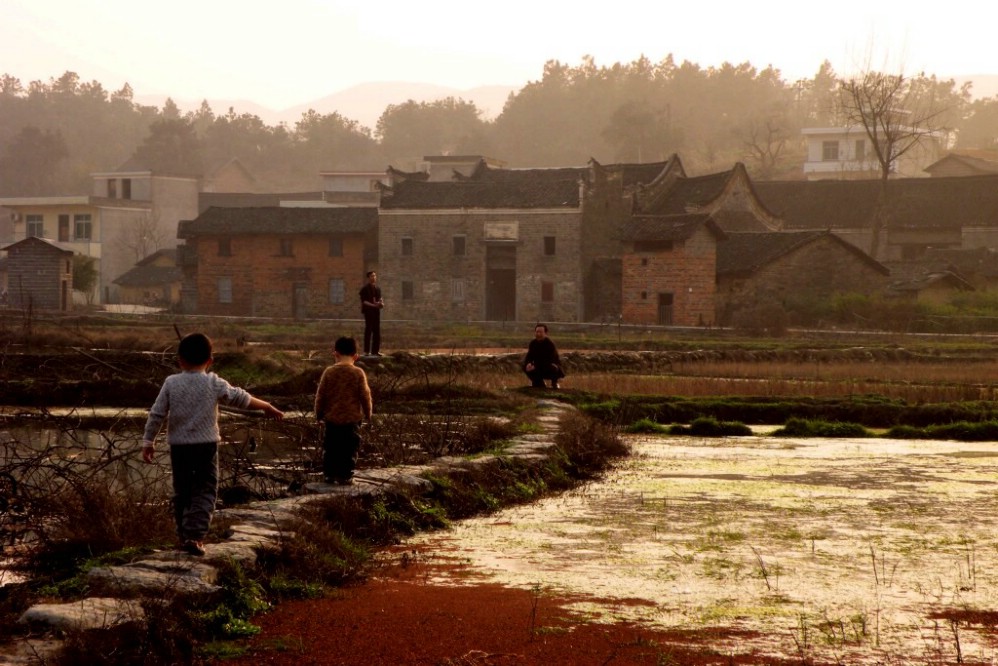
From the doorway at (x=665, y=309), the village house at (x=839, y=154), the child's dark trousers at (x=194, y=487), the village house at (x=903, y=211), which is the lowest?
the child's dark trousers at (x=194, y=487)

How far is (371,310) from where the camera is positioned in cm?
2386

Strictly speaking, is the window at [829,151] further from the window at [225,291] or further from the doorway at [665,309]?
the window at [225,291]

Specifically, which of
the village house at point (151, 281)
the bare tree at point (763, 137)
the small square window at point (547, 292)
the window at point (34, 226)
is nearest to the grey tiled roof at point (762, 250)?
the small square window at point (547, 292)

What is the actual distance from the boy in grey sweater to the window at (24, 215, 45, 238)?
74.7 metres

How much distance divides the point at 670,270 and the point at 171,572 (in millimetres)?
47184

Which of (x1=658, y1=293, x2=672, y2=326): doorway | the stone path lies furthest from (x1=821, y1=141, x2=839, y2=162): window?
the stone path

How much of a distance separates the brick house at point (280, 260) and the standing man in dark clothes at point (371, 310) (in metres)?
38.8

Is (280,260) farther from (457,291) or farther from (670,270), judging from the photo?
A: (670,270)

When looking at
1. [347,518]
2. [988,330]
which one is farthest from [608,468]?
[988,330]

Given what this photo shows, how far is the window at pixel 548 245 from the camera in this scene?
60.0m

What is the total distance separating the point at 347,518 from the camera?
11000mm

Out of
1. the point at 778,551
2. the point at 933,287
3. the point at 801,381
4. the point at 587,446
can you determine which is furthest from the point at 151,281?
the point at 778,551

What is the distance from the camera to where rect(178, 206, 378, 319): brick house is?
64.2 meters

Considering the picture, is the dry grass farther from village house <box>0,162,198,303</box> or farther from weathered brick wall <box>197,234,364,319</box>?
village house <box>0,162,198,303</box>
